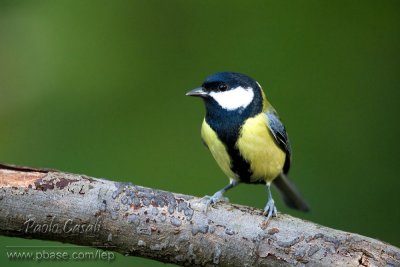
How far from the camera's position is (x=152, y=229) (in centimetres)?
169

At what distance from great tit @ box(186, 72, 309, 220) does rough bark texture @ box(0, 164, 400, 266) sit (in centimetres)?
42

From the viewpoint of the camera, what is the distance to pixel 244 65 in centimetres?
288

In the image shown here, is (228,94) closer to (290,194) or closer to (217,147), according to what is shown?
(217,147)

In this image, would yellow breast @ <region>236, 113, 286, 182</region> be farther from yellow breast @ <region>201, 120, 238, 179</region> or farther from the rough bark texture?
the rough bark texture

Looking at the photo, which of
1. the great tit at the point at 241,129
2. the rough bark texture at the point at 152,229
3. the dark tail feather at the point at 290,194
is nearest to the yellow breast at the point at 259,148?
the great tit at the point at 241,129

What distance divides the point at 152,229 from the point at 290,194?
1097mm

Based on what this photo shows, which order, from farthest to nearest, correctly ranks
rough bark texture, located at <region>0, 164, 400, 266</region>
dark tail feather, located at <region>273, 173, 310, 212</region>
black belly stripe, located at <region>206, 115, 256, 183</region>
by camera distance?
1. dark tail feather, located at <region>273, 173, 310, 212</region>
2. black belly stripe, located at <region>206, 115, 256, 183</region>
3. rough bark texture, located at <region>0, 164, 400, 266</region>

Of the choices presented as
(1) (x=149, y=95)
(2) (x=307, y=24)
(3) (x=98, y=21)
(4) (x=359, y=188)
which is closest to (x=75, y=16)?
(3) (x=98, y=21)

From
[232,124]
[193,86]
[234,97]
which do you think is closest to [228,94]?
[234,97]

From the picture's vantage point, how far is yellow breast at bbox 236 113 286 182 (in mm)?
2148

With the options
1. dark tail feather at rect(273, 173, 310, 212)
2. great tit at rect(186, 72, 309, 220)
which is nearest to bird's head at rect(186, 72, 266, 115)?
great tit at rect(186, 72, 309, 220)

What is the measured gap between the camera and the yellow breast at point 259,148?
2.15 m

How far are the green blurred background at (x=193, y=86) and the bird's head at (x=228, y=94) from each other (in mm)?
555

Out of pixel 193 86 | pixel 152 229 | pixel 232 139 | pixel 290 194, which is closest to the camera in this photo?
pixel 152 229
